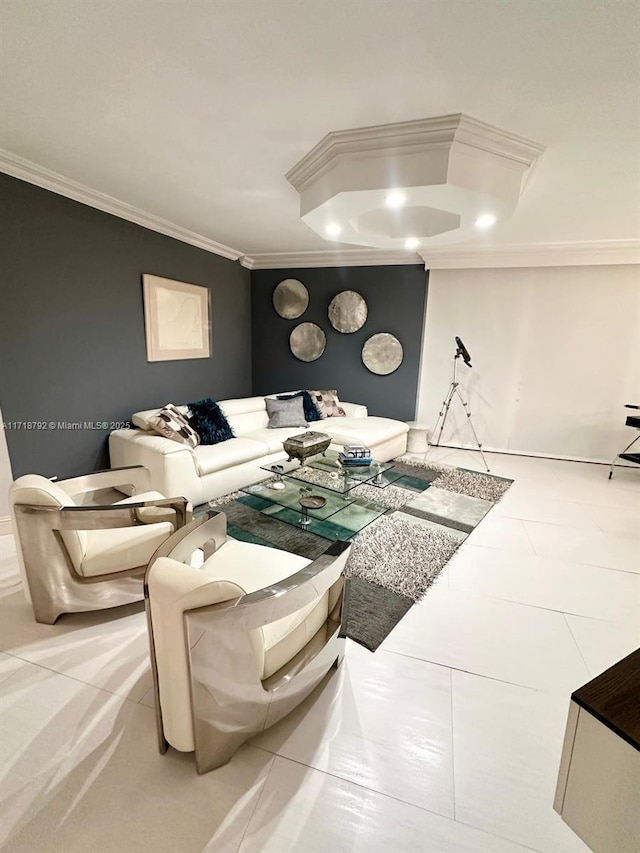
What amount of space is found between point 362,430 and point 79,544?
9.45ft

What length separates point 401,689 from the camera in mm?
1543

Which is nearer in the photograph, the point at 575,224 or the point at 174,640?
the point at 174,640

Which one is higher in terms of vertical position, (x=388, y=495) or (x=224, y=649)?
(x=224, y=649)

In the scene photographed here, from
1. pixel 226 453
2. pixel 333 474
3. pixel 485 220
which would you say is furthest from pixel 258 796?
pixel 485 220

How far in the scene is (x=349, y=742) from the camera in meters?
1.33

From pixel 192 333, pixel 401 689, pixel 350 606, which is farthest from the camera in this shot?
pixel 192 333

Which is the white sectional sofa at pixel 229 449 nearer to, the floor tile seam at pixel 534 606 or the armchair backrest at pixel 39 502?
the armchair backrest at pixel 39 502

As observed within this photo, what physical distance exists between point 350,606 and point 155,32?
8.61ft

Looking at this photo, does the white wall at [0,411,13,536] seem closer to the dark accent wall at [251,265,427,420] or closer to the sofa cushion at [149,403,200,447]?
the sofa cushion at [149,403,200,447]

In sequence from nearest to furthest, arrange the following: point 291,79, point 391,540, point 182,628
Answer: point 182,628 → point 291,79 → point 391,540

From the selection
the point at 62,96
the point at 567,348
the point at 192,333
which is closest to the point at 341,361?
the point at 192,333

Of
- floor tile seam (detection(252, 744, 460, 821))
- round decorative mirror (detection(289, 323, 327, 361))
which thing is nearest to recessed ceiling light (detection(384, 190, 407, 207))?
floor tile seam (detection(252, 744, 460, 821))

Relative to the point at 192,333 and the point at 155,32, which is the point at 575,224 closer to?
the point at 155,32

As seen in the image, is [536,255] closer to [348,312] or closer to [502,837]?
[348,312]
